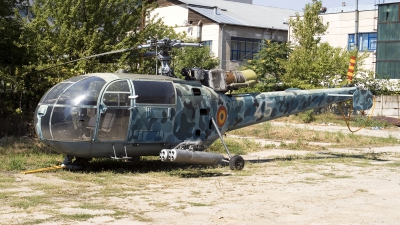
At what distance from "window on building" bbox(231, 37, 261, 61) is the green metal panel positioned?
14257mm

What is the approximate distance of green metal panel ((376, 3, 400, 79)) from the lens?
156 feet

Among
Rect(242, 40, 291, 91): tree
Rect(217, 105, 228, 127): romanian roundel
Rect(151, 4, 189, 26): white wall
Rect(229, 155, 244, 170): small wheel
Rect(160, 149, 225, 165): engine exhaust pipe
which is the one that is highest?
Rect(151, 4, 189, 26): white wall

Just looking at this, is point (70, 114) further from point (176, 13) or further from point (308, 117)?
point (176, 13)

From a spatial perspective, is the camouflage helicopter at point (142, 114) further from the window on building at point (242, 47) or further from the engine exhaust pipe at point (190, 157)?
the window on building at point (242, 47)

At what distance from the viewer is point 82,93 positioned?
14234mm

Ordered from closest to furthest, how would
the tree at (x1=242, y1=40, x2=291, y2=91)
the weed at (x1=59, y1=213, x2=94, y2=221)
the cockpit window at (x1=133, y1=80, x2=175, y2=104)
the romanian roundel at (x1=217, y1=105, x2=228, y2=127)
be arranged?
the weed at (x1=59, y1=213, x2=94, y2=221), the cockpit window at (x1=133, y1=80, x2=175, y2=104), the romanian roundel at (x1=217, y1=105, x2=228, y2=127), the tree at (x1=242, y1=40, x2=291, y2=91)

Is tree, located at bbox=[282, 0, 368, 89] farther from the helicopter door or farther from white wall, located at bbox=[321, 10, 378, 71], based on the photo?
the helicopter door

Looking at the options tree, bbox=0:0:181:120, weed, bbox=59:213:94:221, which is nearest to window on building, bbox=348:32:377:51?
tree, bbox=0:0:181:120

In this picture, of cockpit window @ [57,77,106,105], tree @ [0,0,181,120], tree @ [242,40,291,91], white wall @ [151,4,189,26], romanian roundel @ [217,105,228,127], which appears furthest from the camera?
white wall @ [151,4,189,26]

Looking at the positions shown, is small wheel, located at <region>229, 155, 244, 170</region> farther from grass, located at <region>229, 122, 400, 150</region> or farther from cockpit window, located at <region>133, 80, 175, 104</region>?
grass, located at <region>229, 122, 400, 150</region>

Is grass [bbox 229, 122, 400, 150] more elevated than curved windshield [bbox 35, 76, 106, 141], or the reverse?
curved windshield [bbox 35, 76, 106, 141]

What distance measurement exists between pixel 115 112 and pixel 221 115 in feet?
12.3

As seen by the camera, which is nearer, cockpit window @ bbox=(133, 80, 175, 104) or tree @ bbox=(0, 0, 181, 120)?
cockpit window @ bbox=(133, 80, 175, 104)

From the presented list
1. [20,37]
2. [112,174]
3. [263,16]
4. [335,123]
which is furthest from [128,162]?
[263,16]
